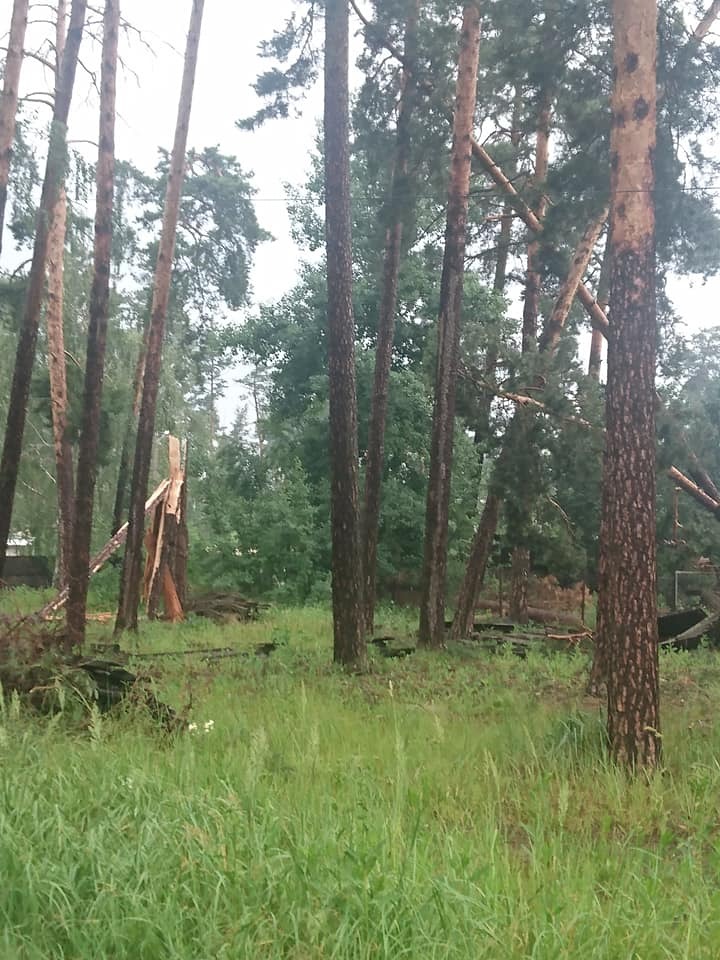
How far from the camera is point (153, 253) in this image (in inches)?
1236

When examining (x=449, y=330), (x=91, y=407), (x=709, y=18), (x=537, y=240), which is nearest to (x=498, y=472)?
(x=449, y=330)

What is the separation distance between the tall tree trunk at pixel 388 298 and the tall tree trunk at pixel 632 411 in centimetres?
890

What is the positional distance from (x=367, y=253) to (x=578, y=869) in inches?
1003

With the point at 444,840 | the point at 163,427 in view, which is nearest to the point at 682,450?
the point at 444,840

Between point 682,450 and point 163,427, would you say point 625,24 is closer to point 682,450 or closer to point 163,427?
point 682,450

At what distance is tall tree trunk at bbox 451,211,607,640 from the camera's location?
13.3 meters

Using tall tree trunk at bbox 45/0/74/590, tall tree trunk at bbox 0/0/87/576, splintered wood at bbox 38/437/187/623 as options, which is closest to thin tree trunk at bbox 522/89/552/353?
tall tree trunk at bbox 0/0/87/576

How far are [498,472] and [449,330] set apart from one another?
8.40ft

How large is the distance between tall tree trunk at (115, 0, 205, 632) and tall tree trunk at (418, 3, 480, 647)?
5.64 meters

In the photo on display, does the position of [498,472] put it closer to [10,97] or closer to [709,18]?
[709,18]

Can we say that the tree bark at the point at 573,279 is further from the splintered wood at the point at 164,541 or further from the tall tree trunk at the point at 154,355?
the splintered wood at the point at 164,541

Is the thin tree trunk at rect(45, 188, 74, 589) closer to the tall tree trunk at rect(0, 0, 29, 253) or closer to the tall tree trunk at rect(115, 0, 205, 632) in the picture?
the tall tree trunk at rect(115, 0, 205, 632)

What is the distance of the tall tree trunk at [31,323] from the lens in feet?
42.1

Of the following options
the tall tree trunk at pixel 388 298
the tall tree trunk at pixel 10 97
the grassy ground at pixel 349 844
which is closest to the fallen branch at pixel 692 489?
the tall tree trunk at pixel 388 298
